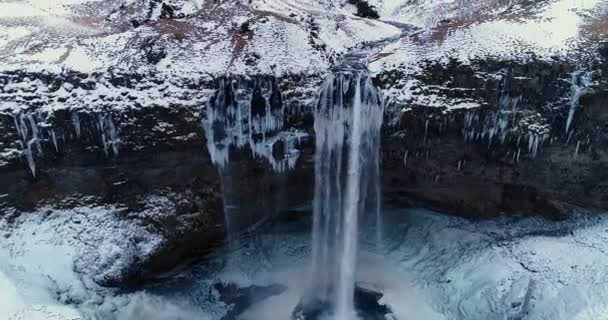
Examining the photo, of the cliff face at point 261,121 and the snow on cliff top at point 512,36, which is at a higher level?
the snow on cliff top at point 512,36

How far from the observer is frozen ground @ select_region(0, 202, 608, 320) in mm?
12414

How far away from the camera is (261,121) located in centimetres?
1394

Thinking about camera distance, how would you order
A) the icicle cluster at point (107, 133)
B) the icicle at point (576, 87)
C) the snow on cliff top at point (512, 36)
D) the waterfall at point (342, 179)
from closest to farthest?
the icicle cluster at point (107, 133)
the icicle at point (576, 87)
the waterfall at point (342, 179)
the snow on cliff top at point (512, 36)

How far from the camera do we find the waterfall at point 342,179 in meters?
13.9

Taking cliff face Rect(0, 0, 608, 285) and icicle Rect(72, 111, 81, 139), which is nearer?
icicle Rect(72, 111, 81, 139)

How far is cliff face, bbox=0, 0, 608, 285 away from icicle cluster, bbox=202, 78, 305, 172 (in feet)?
0.10

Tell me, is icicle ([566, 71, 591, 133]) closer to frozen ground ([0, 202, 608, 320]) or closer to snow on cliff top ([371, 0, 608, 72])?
snow on cliff top ([371, 0, 608, 72])

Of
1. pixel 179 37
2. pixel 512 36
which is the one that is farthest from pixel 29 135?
pixel 512 36

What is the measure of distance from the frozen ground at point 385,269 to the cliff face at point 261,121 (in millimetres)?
587

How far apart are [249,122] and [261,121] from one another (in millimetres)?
355

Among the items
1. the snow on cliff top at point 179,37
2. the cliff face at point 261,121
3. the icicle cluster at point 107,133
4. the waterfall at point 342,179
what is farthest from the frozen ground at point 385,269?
the snow on cliff top at point 179,37

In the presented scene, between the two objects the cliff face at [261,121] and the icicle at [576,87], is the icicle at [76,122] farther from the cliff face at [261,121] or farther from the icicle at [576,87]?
the icicle at [576,87]

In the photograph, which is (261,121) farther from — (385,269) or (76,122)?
(385,269)

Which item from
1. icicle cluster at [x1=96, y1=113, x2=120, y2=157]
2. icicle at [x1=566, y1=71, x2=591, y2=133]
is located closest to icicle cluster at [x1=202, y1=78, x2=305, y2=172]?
icicle cluster at [x1=96, y1=113, x2=120, y2=157]
